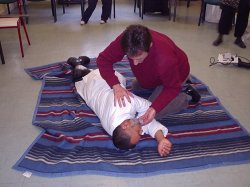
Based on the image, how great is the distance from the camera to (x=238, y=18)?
133 inches

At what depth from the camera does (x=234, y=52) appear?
3299 millimetres

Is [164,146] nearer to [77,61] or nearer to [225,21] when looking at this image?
[77,61]

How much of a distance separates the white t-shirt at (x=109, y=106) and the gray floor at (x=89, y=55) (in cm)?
33

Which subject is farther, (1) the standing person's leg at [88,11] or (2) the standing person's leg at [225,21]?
(1) the standing person's leg at [88,11]

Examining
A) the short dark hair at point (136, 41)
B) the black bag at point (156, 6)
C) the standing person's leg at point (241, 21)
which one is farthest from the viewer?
the black bag at point (156, 6)

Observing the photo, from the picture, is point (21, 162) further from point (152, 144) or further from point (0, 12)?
point (0, 12)

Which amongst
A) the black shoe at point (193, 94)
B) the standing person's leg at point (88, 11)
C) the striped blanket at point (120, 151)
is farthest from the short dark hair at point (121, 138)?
the standing person's leg at point (88, 11)

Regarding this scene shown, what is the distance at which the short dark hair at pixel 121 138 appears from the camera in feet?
5.32

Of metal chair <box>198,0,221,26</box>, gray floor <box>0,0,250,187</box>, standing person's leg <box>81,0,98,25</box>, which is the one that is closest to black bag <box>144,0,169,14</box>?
gray floor <box>0,0,250,187</box>

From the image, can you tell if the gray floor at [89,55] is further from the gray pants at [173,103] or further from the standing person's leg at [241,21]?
the gray pants at [173,103]

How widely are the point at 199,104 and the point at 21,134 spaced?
137 cm

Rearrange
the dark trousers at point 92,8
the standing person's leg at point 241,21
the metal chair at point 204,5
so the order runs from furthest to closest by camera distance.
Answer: the dark trousers at point 92,8 → the metal chair at point 204,5 → the standing person's leg at point 241,21

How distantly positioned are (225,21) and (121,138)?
97.2 inches

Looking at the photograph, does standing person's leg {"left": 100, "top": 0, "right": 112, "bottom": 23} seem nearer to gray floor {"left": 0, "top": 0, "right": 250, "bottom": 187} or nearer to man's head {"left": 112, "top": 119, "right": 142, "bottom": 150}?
gray floor {"left": 0, "top": 0, "right": 250, "bottom": 187}
